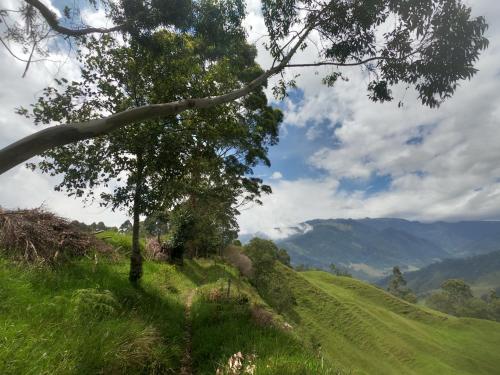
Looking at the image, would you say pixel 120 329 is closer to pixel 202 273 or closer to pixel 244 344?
pixel 244 344

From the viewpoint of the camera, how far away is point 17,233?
9789mm

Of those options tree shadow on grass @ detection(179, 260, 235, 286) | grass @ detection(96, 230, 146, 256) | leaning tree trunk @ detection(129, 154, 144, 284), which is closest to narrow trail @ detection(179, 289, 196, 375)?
leaning tree trunk @ detection(129, 154, 144, 284)

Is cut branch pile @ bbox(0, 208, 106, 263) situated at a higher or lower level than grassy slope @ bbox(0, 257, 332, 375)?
higher

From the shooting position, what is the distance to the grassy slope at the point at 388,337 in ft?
158

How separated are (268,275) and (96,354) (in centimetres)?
Result: 3421

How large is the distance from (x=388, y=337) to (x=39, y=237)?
62907 mm

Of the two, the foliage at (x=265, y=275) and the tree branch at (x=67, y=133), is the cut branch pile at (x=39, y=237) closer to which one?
the tree branch at (x=67, y=133)

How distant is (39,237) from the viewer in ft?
34.6

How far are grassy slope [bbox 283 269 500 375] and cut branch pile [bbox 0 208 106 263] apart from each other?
3447 cm

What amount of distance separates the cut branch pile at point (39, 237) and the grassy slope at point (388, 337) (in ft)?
113

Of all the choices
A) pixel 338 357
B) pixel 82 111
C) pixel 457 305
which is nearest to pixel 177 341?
pixel 82 111

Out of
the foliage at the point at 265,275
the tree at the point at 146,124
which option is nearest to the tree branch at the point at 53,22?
the tree at the point at 146,124

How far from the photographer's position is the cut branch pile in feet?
31.2

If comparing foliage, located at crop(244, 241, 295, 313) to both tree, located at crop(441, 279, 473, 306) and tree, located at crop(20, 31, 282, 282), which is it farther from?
tree, located at crop(441, 279, 473, 306)
